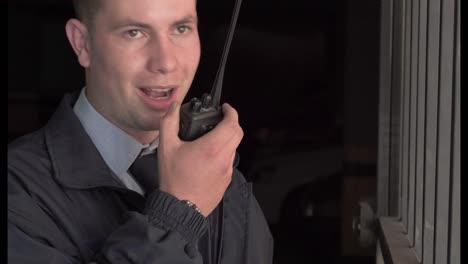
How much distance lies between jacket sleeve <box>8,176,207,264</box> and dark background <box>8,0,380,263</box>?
13 cm

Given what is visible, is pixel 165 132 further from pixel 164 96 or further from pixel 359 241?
pixel 359 241

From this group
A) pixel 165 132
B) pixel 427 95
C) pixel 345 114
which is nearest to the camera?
pixel 165 132

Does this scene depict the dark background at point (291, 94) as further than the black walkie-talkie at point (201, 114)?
Yes

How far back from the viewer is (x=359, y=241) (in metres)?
0.79

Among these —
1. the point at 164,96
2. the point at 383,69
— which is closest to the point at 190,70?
the point at 164,96

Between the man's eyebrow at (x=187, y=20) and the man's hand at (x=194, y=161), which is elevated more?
the man's eyebrow at (x=187, y=20)

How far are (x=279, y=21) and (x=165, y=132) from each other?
0.27 metres

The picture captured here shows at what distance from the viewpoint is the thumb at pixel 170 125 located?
514mm

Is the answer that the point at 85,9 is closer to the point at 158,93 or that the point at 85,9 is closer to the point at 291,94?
the point at 158,93

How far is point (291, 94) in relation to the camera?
0.72 m

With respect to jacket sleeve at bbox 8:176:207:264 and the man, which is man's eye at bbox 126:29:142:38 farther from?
jacket sleeve at bbox 8:176:207:264

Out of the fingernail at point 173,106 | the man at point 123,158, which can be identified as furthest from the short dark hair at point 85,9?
the fingernail at point 173,106

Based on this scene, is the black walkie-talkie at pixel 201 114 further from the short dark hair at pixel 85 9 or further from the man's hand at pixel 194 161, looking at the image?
the short dark hair at pixel 85 9

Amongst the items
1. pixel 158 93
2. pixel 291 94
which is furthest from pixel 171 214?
pixel 291 94
